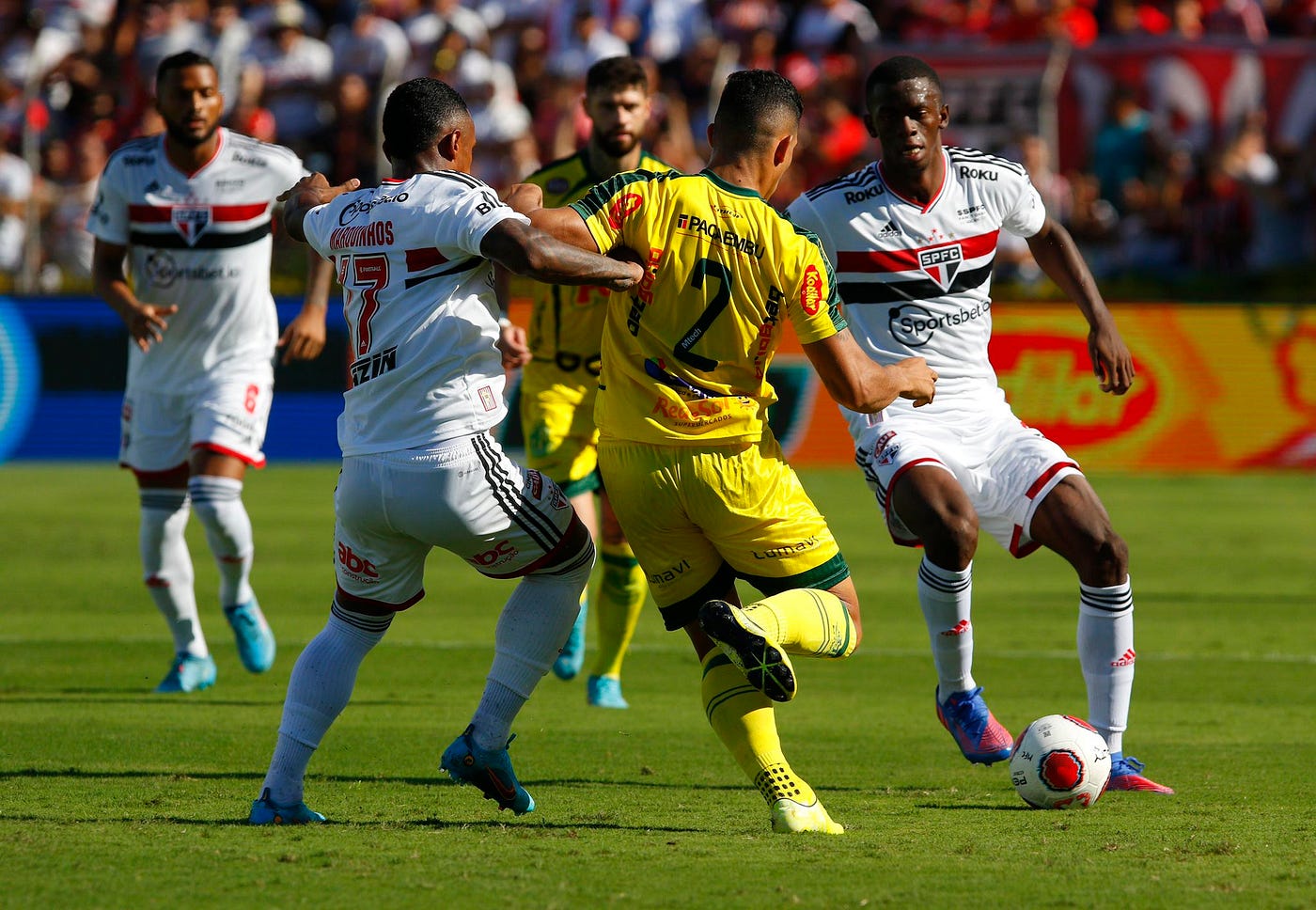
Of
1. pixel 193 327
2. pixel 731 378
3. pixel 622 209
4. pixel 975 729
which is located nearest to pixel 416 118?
pixel 622 209

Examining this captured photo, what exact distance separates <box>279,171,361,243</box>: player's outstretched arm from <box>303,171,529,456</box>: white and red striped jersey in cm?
27

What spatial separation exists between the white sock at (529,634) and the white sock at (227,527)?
302 cm

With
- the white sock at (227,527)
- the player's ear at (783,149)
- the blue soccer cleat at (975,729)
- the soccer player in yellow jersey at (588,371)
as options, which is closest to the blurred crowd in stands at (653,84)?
the soccer player in yellow jersey at (588,371)

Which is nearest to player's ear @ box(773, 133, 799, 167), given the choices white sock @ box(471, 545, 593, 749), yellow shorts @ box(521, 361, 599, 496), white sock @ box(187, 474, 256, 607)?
white sock @ box(471, 545, 593, 749)

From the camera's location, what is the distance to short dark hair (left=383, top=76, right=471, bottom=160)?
5.20 meters

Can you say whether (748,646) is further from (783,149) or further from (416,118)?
(416,118)

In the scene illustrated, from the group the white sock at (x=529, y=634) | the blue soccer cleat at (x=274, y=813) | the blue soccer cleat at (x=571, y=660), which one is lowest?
the blue soccer cleat at (x=571, y=660)

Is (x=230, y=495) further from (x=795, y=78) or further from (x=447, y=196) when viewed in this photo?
(x=795, y=78)

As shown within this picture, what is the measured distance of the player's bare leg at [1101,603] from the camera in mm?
6219

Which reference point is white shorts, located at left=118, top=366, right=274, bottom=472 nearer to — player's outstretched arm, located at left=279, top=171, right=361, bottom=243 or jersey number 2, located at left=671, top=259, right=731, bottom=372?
player's outstretched arm, located at left=279, top=171, right=361, bottom=243

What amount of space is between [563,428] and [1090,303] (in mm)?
2575

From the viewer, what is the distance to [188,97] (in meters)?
8.10

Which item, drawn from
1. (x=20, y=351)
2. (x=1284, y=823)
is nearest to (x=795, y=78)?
(x=20, y=351)

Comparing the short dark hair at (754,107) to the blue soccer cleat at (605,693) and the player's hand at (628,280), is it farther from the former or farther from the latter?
the blue soccer cleat at (605,693)
